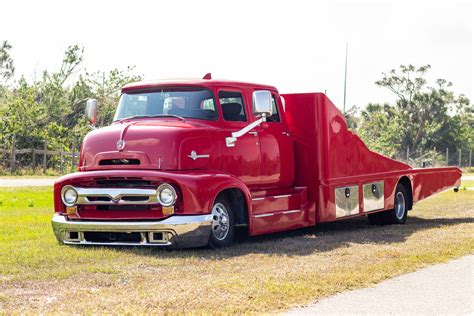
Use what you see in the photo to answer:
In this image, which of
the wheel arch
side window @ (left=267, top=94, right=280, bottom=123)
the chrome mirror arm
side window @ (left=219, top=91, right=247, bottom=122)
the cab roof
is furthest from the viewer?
the wheel arch

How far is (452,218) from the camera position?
1686cm

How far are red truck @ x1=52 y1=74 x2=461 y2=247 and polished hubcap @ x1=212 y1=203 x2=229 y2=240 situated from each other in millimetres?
15

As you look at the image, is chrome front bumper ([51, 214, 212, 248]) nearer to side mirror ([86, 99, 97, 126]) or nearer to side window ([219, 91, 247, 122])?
side window ([219, 91, 247, 122])

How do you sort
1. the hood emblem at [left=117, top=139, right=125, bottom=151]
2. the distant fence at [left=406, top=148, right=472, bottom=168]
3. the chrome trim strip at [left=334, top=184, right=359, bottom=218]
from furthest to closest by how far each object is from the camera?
the distant fence at [left=406, top=148, right=472, bottom=168] → the chrome trim strip at [left=334, top=184, right=359, bottom=218] → the hood emblem at [left=117, top=139, right=125, bottom=151]

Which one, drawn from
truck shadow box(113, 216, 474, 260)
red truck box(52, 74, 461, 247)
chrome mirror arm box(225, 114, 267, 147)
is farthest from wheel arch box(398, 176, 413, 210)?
chrome mirror arm box(225, 114, 267, 147)

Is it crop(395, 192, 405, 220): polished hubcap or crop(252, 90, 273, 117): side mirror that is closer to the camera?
crop(252, 90, 273, 117): side mirror

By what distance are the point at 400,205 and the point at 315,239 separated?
397 cm

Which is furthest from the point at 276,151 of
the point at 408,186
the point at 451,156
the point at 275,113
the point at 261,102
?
the point at 451,156

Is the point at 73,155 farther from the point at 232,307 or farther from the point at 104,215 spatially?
the point at 232,307

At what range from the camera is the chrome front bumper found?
10594 millimetres

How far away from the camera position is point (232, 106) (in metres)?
12.0

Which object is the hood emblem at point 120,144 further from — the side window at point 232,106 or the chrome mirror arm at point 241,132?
the side window at point 232,106

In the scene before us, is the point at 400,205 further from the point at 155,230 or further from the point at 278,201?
the point at 155,230

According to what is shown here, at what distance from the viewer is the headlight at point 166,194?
34.7 ft
